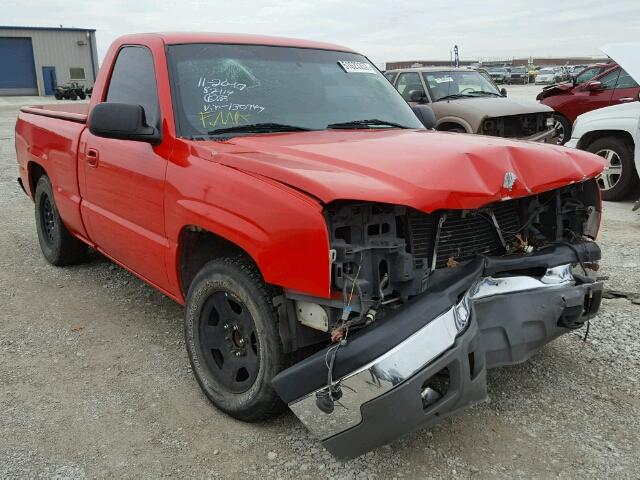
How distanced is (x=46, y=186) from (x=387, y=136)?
3403 millimetres

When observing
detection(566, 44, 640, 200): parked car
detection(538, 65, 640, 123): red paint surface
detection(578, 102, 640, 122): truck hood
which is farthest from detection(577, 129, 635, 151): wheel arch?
detection(538, 65, 640, 123): red paint surface

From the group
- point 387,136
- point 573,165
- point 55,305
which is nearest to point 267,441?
point 387,136

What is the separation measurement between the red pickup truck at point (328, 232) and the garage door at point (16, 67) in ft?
146

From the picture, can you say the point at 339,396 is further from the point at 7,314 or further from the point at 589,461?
the point at 7,314

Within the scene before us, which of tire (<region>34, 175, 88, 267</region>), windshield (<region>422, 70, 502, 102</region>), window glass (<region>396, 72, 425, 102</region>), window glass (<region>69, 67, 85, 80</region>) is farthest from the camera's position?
window glass (<region>69, 67, 85, 80</region>)

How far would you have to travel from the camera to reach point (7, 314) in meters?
4.32

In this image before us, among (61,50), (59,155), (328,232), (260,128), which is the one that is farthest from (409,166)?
(61,50)

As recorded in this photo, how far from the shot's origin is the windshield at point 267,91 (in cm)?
329

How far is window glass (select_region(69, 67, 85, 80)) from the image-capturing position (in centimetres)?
4394

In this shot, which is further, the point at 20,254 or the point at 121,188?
the point at 20,254

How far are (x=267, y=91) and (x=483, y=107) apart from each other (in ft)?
21.9

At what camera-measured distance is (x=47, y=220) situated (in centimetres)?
551

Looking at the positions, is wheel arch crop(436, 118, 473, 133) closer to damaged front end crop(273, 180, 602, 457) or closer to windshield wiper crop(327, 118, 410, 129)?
windshield wiper crop(327, 118, 410, 129)

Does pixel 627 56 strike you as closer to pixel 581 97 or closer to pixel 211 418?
pixel 211 418
